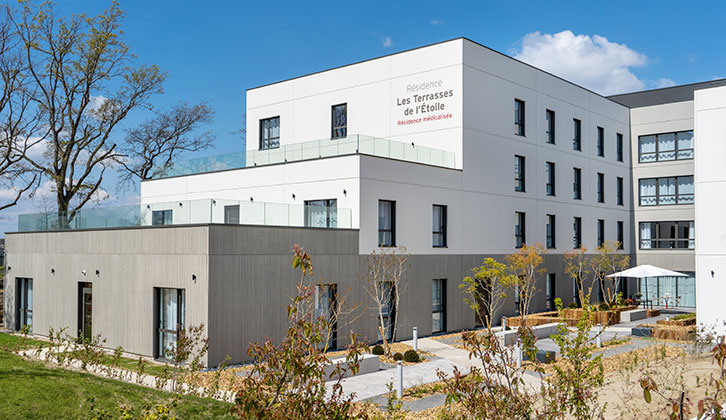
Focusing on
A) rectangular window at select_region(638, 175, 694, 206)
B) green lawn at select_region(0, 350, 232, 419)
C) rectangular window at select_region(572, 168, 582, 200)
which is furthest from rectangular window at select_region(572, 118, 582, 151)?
green lawn at select_region(0, 350, 232, 419)

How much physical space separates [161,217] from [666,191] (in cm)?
2817

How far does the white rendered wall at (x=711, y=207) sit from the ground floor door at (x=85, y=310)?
63.9 feet

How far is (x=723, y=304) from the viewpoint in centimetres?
1917

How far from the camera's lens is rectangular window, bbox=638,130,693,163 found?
1371 inches

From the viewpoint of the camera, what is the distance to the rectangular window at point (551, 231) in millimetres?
29375

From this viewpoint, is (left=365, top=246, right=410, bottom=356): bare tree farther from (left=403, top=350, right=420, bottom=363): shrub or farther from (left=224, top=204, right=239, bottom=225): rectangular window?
(left=224, top=204, right=239, bottom=225): rectangular window

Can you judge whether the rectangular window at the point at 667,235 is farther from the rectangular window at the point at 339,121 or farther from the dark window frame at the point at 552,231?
the rectangular window at the point at 339,121

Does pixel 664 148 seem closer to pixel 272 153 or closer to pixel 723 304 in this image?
pixel 723 304

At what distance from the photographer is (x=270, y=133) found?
30.5 metres

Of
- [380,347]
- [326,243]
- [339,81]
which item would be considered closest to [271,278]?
[326,243]

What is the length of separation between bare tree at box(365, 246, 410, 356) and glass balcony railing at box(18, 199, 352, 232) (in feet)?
5.25

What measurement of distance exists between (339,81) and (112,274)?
41.0 feet

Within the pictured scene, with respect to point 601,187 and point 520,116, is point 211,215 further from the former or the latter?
point 601,187

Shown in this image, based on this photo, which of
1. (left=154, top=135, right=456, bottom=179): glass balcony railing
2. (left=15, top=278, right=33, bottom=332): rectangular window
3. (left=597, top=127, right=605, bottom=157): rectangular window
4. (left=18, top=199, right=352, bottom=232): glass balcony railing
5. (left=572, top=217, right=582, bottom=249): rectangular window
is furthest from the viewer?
(left=597, top=127, right=605, bottom=157): rectangular window
